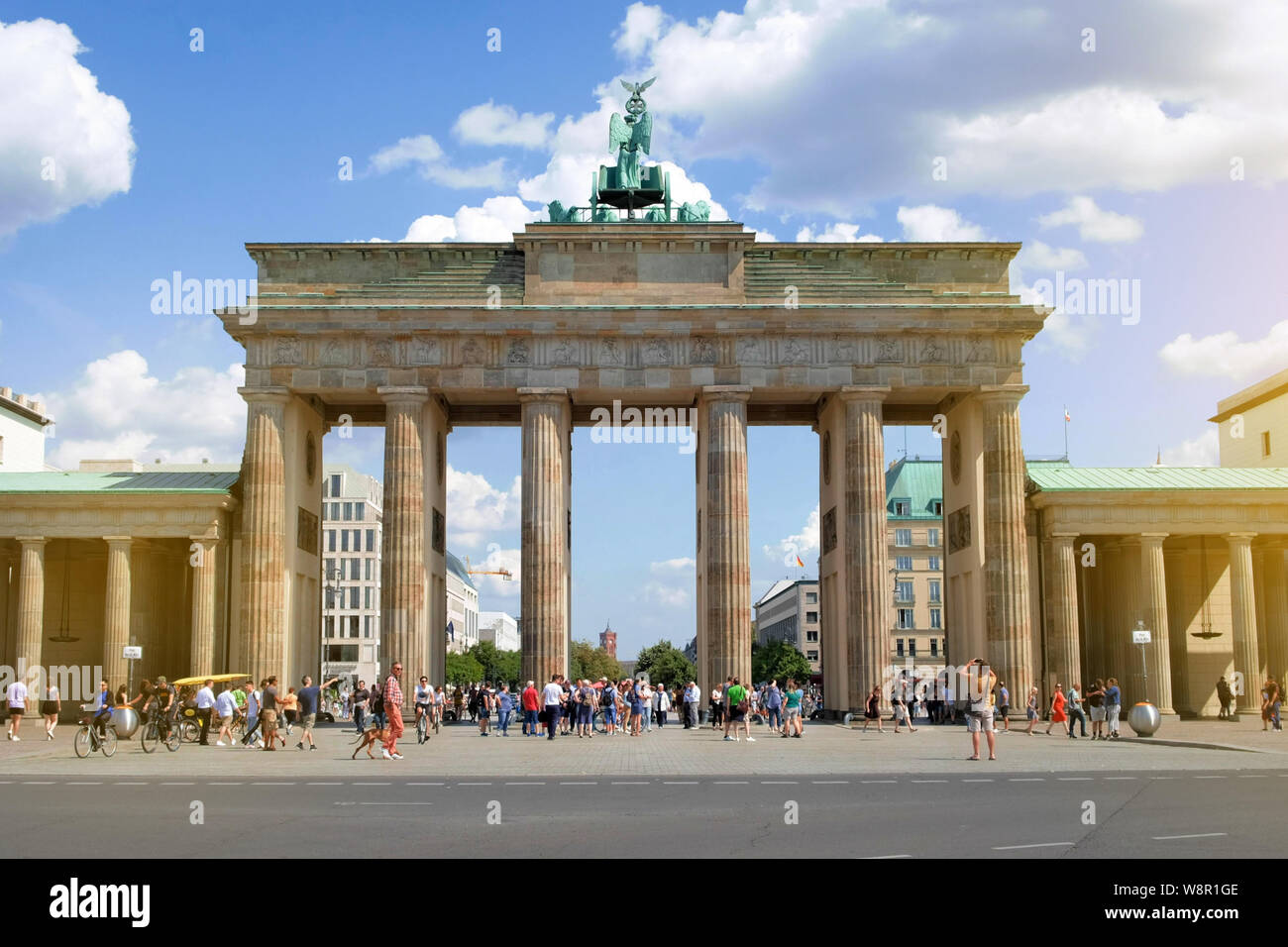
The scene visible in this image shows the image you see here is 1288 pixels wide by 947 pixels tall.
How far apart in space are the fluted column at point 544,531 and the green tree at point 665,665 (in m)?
118

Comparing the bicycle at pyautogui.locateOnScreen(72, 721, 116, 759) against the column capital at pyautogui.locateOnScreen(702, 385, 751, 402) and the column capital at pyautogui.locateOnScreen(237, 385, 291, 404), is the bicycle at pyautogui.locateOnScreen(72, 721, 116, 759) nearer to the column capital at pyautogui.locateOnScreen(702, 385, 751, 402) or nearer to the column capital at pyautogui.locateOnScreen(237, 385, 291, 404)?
the column capital at pyautogui.locateOnScreen(237, 385, 291, 404)

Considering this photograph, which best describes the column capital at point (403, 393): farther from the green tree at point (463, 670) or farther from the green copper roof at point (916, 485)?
the green tree at point (463, 670)

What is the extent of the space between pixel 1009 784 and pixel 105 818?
1415 cm

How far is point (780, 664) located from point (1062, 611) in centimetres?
7478

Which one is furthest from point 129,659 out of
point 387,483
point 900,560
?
point 900,560

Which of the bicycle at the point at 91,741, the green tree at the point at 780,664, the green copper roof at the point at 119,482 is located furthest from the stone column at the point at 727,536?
the green tree at the point at 780,664

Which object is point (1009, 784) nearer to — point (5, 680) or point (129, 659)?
point (129, 659)

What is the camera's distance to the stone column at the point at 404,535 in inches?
1975

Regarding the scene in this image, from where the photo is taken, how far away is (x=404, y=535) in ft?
166

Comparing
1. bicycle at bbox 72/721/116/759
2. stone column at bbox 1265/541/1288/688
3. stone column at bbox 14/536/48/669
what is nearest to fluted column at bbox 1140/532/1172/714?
stone column at bbox 1265/541/1288/688

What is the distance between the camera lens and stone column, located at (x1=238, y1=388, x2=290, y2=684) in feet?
162

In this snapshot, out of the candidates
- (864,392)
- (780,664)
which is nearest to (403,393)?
(864,392)

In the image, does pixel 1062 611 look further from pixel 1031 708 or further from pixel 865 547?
pixel 865 547
